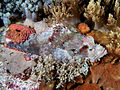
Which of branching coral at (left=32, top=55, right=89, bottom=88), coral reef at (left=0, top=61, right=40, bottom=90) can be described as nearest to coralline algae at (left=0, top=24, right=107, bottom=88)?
branching coral at (left=32, top=55, right=89, bottom=88)

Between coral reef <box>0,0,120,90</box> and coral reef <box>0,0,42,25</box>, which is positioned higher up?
coral reef <box>0,0,42,25</box>

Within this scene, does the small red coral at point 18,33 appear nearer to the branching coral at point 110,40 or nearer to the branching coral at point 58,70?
the branching coral at point 58,70

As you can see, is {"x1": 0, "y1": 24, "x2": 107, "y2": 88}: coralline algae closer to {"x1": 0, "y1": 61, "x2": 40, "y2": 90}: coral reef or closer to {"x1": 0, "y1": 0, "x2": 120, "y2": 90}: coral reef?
{"x1": 0, "y1": 0, "x2": 120, "y2": 90}: coral reef

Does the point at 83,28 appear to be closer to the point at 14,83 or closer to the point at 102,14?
the point at 102,14

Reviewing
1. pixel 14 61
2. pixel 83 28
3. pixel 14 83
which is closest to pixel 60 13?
pixel 83 28

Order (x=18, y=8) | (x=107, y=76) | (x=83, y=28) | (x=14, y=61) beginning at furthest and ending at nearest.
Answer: (x=18, y=8) → (x=83, y=28) → (x=14, y=61) → (x=107, y=76)

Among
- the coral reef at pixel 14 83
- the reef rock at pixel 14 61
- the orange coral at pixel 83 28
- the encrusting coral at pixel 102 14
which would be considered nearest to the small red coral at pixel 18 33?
the reef rock at pixel 14 61

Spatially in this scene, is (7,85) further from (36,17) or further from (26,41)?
(36,17)

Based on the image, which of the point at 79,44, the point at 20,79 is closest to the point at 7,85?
the point at 20,79

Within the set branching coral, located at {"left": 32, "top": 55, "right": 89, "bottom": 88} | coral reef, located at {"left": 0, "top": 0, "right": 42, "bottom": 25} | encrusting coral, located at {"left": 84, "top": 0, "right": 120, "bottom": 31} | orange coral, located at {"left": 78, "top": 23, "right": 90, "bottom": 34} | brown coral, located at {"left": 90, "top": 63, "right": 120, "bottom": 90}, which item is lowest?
brown coral, located at {"left": 90, "top": 63, "right": 120, "bottom": 90}
